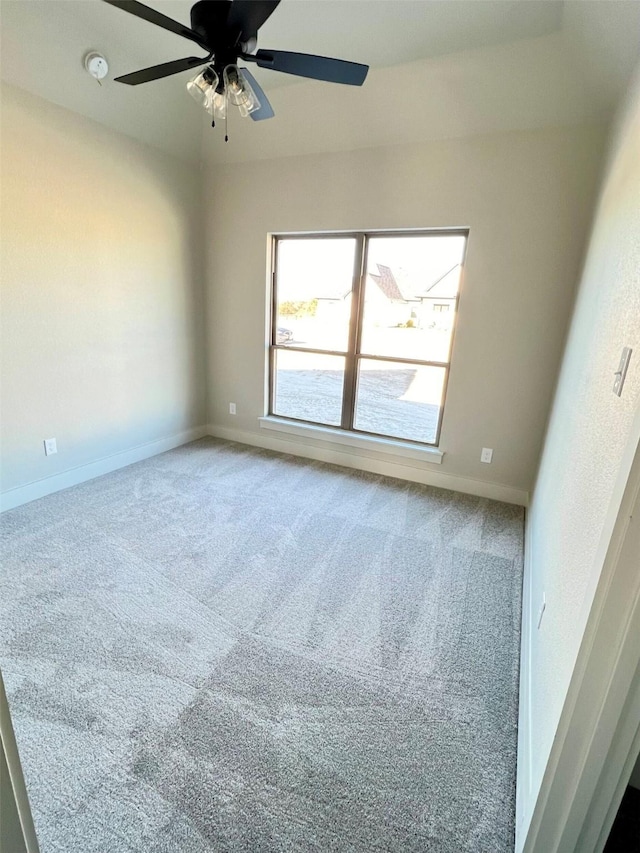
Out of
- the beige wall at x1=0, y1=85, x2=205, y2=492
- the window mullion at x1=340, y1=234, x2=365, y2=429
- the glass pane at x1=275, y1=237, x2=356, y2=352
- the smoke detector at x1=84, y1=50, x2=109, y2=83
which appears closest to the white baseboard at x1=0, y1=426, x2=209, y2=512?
the beige wall at x1=0, y1=85, x2=205, y2=492

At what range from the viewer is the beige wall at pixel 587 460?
1.01 meters

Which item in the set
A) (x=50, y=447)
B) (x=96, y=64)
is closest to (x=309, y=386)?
(x=50, y=447)

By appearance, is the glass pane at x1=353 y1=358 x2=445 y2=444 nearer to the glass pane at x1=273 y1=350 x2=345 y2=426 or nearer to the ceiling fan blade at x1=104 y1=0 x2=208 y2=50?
the glass pane at x1=273 y1=350 x2=345 y2=426

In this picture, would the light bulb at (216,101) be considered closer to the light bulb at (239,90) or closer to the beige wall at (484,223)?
the light bulb at (239,90)

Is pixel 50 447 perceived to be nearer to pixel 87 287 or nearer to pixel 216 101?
pixel 87 287

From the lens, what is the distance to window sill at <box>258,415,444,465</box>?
338cm

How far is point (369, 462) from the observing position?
360 cm

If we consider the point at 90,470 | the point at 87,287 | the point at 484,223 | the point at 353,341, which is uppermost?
the point at 484,223

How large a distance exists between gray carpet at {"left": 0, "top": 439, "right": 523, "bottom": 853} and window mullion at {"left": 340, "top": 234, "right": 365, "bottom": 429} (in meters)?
1.12

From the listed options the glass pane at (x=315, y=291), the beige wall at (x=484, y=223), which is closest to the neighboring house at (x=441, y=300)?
the beige wall at (x=484, y=223)

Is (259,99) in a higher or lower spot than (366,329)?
higher

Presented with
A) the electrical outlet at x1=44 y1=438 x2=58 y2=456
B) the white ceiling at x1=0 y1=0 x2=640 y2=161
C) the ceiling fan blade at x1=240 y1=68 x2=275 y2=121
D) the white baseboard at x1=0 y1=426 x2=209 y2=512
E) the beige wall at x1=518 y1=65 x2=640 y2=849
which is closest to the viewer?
the beige wall at x1=518 y1=65 x2=640 y2=849

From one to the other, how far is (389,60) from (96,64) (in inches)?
69.6

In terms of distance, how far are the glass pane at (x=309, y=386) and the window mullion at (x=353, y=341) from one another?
75 millimetres
